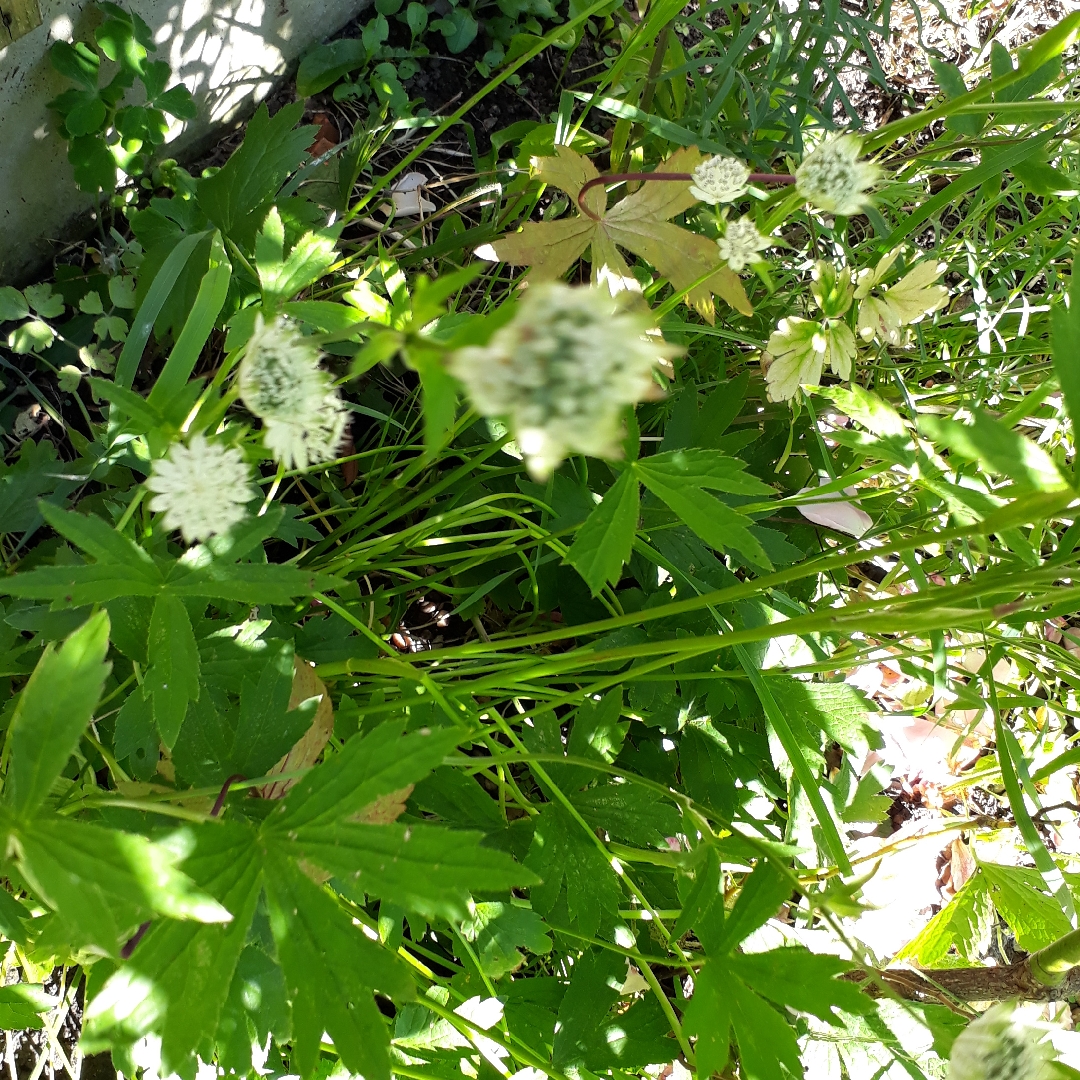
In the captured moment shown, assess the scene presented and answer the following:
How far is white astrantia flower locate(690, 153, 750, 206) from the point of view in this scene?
0.84m

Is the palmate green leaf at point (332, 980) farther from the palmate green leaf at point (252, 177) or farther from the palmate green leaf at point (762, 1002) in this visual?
the palmate green leaf at point (252, 177)

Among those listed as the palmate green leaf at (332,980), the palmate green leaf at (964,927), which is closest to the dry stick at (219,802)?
the palmate green leaf at (332,980)

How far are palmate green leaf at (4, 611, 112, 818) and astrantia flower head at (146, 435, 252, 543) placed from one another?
0.10m

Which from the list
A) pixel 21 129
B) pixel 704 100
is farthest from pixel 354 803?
pixel 21 129

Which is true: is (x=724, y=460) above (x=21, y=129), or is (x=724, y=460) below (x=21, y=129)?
below

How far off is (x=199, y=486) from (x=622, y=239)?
0.63 metres

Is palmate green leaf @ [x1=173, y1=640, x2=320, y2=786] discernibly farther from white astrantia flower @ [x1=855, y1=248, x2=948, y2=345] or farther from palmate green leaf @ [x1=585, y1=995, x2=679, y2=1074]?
white astrantia flower @ [x1=855, y1=248, x2=948, y2=345]

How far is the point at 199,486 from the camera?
0.61 meters

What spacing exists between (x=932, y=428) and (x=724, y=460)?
30 centimetres

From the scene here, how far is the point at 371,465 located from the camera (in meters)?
1.34

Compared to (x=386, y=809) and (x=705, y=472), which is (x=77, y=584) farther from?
(x=705, y=472)

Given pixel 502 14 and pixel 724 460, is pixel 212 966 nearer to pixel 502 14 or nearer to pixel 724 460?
pixel 724 460

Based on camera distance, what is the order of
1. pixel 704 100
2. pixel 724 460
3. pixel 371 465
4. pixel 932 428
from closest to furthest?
pixel 932 428
pixel 724 460
pixel 704 100
pixel 371 465

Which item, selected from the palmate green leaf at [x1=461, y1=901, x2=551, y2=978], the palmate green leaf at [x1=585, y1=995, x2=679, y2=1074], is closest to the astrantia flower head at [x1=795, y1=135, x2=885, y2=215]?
the palmate green leaf at [x1=461, y1=901, x2=551, y2=978]
